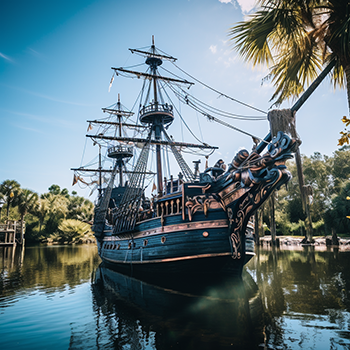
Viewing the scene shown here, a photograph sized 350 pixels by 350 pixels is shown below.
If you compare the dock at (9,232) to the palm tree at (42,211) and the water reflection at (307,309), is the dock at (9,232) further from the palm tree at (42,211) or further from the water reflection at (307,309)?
→ the water reflection at (307,309)

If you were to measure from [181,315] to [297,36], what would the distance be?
21.4 feet

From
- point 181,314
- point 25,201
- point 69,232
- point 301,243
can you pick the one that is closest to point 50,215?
point 69,232

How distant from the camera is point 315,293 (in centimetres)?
823

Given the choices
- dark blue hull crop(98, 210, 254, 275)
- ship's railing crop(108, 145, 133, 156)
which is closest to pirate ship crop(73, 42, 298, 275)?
dark blue hull crop(98, 210, 254, 275)

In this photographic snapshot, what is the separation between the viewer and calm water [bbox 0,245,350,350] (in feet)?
16.8

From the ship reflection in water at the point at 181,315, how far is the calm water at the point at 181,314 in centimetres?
2

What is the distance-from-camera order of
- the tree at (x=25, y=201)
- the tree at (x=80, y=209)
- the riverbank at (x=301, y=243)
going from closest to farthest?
the riverbank at (x=301, y=243)
the tree at (x=25, y=201)
the tree at (x=80, y=209)

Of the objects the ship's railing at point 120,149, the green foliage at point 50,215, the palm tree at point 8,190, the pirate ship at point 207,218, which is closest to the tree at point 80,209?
the green foliage at point 50,215

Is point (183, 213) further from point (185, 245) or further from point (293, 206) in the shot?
point (293, 206)

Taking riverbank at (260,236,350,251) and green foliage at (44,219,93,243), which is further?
green foliage at (44,219,93,243)

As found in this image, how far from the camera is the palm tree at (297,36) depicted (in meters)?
4.46

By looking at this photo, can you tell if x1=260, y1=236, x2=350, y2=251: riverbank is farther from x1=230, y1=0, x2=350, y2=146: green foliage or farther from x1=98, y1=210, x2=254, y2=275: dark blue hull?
x1=230, y1=0, x2=350, y2=146: green foliage

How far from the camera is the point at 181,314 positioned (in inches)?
263

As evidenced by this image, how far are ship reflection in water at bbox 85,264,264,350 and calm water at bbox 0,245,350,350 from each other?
19 mm
